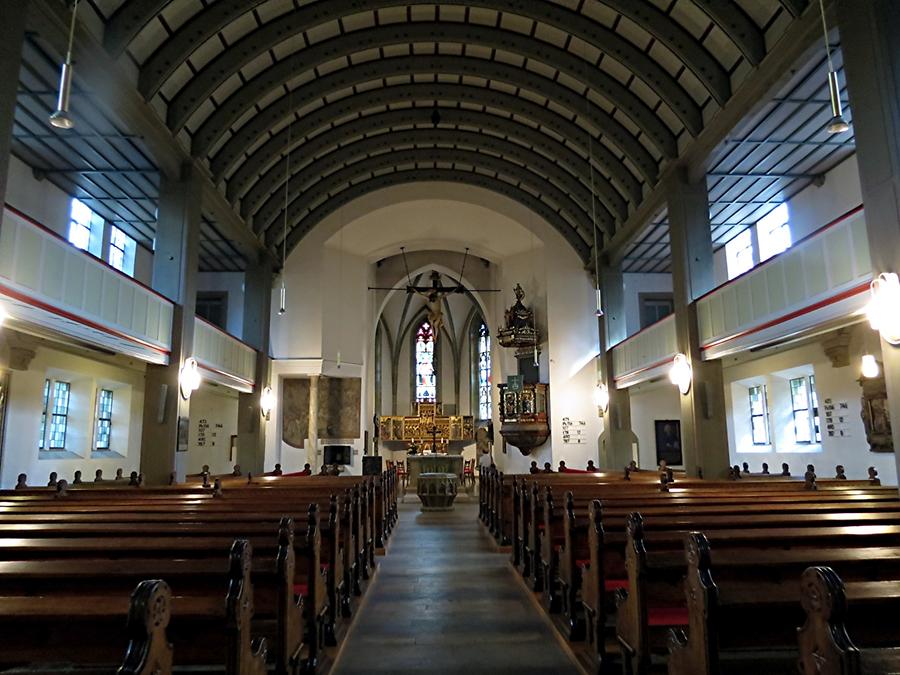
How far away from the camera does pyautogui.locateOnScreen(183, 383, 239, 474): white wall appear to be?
16766mm

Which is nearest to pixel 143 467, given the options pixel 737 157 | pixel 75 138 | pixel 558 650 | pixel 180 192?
pixel 180 192

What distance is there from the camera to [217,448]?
1761cm

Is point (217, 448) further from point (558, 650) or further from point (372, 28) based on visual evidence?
point (558, 650)

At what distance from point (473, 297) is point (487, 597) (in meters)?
16.1

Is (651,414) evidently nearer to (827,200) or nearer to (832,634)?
(827,200)

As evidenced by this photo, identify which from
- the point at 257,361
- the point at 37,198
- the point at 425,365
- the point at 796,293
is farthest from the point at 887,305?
the point at 425,365

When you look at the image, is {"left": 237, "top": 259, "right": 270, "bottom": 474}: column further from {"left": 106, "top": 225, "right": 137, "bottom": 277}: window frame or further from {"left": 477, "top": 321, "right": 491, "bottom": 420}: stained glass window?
{"left": 477, "top": 321, "right": 491, "bottom": 420}: stained glass window

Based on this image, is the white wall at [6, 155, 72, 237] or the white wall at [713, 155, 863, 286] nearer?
the white wall at [6, 155, 72, 237]

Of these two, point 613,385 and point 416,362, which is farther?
point 416,362

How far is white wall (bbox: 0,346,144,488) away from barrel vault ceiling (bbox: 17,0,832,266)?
3.73 m

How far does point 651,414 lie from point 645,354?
5.11 meters

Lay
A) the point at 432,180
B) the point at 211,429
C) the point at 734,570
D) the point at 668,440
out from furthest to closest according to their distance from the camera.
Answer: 1. the point at 668,440
2. the point at 211,429
3. the point at 432,180
4. the point at 734,570

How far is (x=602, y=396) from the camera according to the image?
1562cm

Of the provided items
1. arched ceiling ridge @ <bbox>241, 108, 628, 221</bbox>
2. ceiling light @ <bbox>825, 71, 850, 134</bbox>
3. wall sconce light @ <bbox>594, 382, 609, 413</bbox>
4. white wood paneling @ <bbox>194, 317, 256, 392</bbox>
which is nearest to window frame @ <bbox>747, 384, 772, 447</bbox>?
wall sconce light @ <bbox>594, 382, 609, 413</bbox>
